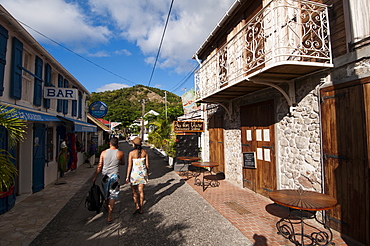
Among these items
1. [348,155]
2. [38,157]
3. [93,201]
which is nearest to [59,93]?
[38,157]

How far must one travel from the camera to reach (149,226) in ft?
14.0

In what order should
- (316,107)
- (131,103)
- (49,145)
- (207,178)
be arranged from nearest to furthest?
(316,107)
(49,145)
(207,178)
(131,103)

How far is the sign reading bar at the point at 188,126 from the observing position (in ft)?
34.4

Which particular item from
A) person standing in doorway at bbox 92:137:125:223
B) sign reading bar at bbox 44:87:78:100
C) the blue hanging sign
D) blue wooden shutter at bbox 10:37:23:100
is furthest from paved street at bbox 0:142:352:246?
the blue hanging sign

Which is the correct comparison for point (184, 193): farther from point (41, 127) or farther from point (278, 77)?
point (41, 127)

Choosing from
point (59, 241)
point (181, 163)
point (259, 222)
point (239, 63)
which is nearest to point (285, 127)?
point (259, 222)

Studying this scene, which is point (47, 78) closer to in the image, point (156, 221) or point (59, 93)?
point (59, 93)

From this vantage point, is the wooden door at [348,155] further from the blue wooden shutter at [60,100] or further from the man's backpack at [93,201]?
the blue wooden shutter at [60,100]

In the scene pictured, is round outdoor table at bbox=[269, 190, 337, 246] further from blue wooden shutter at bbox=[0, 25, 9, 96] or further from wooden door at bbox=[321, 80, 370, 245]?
blue wooden shutter at bbox=[0, 25, 9, 96]

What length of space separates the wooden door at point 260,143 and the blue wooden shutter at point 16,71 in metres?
6.42

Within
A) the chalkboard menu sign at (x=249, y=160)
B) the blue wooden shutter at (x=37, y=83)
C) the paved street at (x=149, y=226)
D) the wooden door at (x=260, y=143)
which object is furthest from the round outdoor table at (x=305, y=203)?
the blue wooden shutter at (x=37, y=83)

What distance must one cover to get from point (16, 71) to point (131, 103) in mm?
65374

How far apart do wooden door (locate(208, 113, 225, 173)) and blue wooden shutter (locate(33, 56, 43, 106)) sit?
650cm

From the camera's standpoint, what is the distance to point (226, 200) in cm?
584
